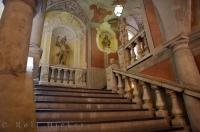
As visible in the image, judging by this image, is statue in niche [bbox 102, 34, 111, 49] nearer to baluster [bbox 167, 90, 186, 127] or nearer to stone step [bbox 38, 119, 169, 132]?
baluster [bbox 167, 90, 186, 127]

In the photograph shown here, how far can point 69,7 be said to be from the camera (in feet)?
33.2

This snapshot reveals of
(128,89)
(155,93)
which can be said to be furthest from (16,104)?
(128,89)

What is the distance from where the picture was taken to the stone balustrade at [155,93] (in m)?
3.04

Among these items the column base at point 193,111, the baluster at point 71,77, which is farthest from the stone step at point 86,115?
the baluster at point 71,77

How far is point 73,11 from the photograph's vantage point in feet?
33.6

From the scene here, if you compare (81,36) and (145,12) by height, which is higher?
(81,36)

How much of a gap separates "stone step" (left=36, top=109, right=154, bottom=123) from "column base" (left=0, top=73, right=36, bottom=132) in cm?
95

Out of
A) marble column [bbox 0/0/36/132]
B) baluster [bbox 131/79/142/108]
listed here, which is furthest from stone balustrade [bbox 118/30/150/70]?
marble column [bbox 0/0/36/132]

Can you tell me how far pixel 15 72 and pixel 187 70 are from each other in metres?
3.05

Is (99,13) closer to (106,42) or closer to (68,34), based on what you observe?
(106,42)

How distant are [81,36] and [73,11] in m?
1.50

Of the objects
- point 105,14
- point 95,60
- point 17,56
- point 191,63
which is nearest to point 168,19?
point 191,63

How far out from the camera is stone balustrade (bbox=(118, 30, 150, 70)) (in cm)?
515

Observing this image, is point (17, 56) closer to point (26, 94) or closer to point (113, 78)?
point (26, 94)
